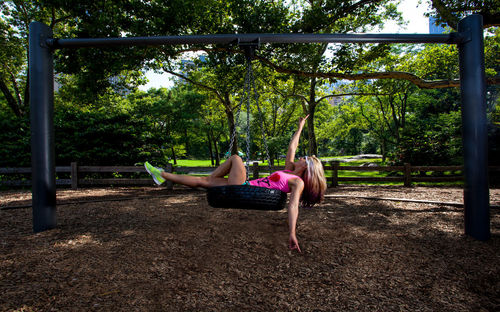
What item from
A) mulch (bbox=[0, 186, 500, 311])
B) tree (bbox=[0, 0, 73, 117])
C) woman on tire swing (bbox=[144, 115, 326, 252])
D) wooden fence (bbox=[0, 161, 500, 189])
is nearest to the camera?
mulch (bbox=[0, 186, 500, 311])

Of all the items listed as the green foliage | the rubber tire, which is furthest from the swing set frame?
the green foliage

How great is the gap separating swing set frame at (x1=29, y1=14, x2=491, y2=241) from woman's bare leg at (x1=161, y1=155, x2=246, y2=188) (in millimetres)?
1720

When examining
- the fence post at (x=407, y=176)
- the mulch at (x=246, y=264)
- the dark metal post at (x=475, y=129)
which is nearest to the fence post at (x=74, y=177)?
the mulch at (x=246, y=264)

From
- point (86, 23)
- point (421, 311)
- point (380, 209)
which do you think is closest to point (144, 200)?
point (86, 23)

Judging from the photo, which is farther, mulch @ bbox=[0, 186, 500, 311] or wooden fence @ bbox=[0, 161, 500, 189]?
wooden fence @ bbox=[0, 161, 500, 189]

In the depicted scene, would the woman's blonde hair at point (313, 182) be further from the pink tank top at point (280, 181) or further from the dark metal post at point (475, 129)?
the dark metal post at point (475, 129)

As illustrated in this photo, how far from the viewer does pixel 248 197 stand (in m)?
3.05

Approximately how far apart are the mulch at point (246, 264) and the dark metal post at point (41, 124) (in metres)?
0.47

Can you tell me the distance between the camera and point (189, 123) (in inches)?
896

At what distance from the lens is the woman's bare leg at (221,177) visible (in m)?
3.64

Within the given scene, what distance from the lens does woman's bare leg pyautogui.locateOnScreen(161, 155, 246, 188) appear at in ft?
12.0

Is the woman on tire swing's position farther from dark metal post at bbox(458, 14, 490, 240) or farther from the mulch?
dark metal post at bbox(458, 14, 490, 240)

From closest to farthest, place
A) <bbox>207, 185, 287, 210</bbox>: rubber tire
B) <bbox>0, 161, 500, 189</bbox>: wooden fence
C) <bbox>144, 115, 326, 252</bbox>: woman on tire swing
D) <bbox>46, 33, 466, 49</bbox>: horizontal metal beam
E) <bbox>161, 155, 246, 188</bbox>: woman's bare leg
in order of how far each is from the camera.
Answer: <bbox>207, 185, 287, 210</bbox>: rubber tire, <bbox>144, 115, 326, 252</bbox>: woman on tire swing, <bbox>161, 155, 246, 188</bbox>: woman's bare leg, <bbox>46, 33, 466, 49</bbox>: horizontal metal beam, <bbox>0, 161, 500, 189</bbox>: wooden fence

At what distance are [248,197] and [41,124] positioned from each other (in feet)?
11.2
